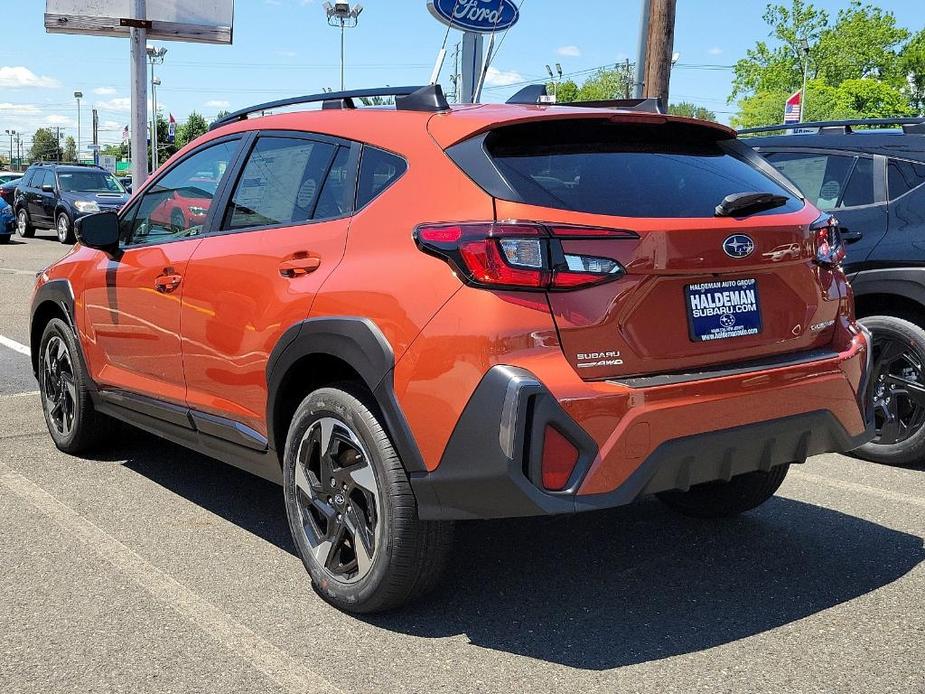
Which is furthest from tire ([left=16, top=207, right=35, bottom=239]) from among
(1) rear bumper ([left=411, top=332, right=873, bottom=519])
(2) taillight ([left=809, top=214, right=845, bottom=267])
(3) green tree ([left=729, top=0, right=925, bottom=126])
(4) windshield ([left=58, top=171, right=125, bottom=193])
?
(3) green tree ([left=729, top=0, right=925, bottom=126])

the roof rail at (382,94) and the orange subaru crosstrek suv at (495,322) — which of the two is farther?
the roof rail at (382,94)

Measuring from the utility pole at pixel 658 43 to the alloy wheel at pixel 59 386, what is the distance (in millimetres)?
7407

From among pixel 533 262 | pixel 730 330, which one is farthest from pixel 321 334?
pixel 730 330

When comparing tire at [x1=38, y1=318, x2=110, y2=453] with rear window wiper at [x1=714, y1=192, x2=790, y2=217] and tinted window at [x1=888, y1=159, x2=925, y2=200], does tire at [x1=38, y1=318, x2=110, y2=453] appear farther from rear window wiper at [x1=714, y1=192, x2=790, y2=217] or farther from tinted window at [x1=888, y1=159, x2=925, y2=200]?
tinted window at [x1=888, y1=159, x2=925, y2=200]

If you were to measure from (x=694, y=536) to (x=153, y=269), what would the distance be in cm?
261

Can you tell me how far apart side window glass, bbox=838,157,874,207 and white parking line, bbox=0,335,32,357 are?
652 cm

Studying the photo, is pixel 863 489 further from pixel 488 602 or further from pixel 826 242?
pixel 488 602

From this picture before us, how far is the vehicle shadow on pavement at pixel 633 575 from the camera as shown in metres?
3.31

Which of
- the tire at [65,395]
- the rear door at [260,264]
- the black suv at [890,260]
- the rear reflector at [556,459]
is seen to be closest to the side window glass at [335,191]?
the rear door at [260,264]

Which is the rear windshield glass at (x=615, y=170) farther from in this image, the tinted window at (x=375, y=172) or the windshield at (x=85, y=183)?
the windshield at (x=85, y=183)

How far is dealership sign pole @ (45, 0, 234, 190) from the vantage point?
50.6ft

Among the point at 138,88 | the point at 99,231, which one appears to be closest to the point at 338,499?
the point at 99,231

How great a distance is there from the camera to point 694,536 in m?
4.26

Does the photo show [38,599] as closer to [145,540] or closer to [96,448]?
[145,540]
